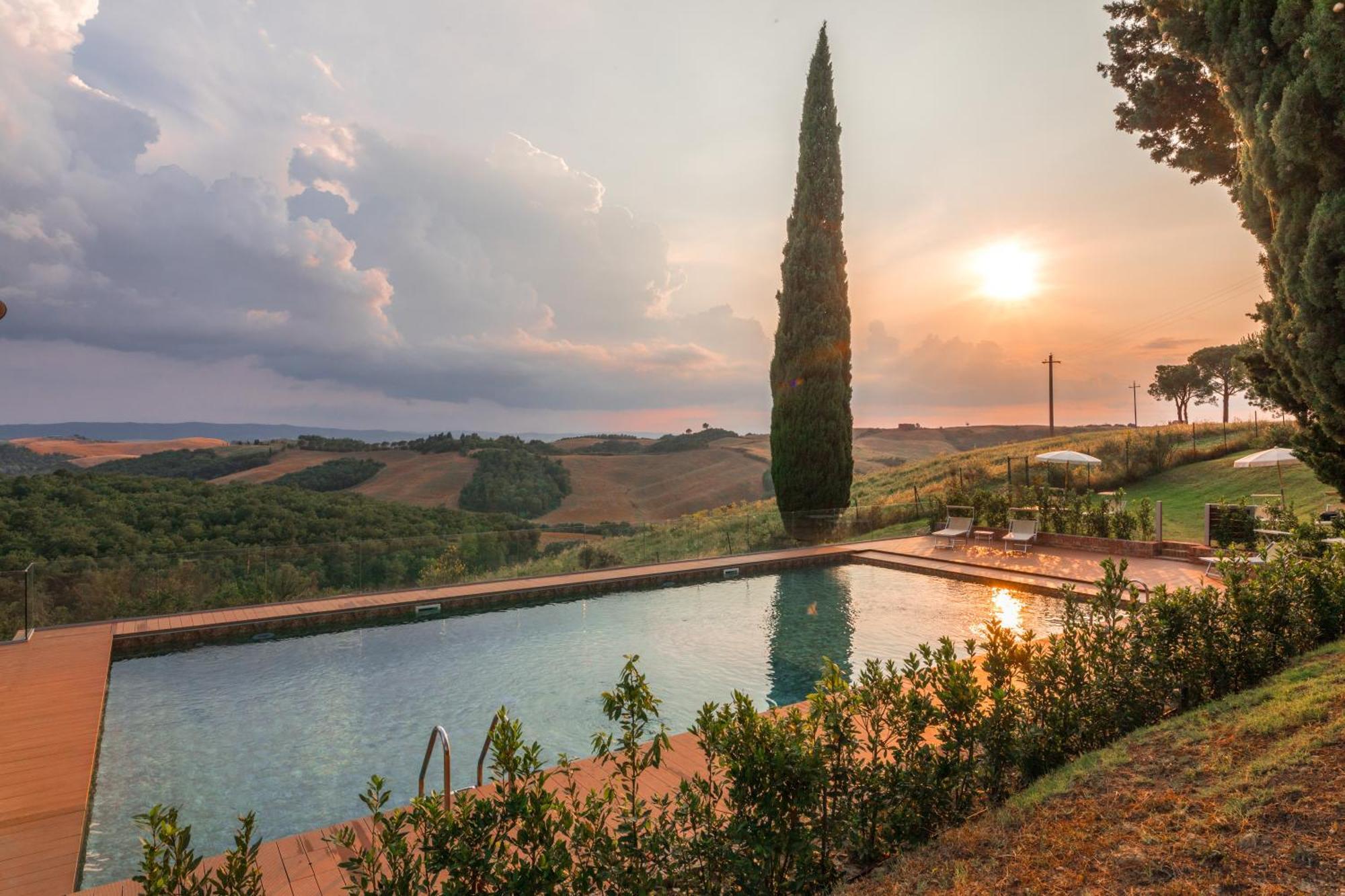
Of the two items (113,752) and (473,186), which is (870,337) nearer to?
(473,186)

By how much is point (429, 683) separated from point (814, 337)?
1264 cm

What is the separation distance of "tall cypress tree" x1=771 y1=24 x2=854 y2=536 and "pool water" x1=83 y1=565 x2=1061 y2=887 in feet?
16.6

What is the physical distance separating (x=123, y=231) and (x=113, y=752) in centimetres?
1568

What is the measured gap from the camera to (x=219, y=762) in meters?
6.00

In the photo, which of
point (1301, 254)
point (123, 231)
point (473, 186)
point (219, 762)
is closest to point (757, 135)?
point (473, 186)

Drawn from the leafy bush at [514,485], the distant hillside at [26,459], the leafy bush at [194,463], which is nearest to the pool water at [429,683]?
the distant hillside at [26,459]

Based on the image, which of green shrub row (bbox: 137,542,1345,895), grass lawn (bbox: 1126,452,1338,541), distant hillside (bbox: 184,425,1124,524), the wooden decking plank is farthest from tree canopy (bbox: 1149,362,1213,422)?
the wooden decking plank

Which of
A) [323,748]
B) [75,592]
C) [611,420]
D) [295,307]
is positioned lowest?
[323,748]

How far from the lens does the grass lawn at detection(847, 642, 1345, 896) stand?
8.69 ft

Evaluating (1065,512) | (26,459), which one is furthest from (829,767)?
(26,459)

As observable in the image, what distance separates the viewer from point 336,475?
39031mm

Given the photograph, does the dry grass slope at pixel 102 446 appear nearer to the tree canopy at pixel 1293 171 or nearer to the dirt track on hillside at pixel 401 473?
the dirt track on hillside at pixel 401 473

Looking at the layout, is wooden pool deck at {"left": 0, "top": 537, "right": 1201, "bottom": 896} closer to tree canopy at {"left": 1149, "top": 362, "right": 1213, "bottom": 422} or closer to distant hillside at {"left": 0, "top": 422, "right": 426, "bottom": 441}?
distant hillside at {"left": 0, "top": 422, "right": 426, "bottom": 441}

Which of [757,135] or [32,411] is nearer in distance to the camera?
[757,135]
